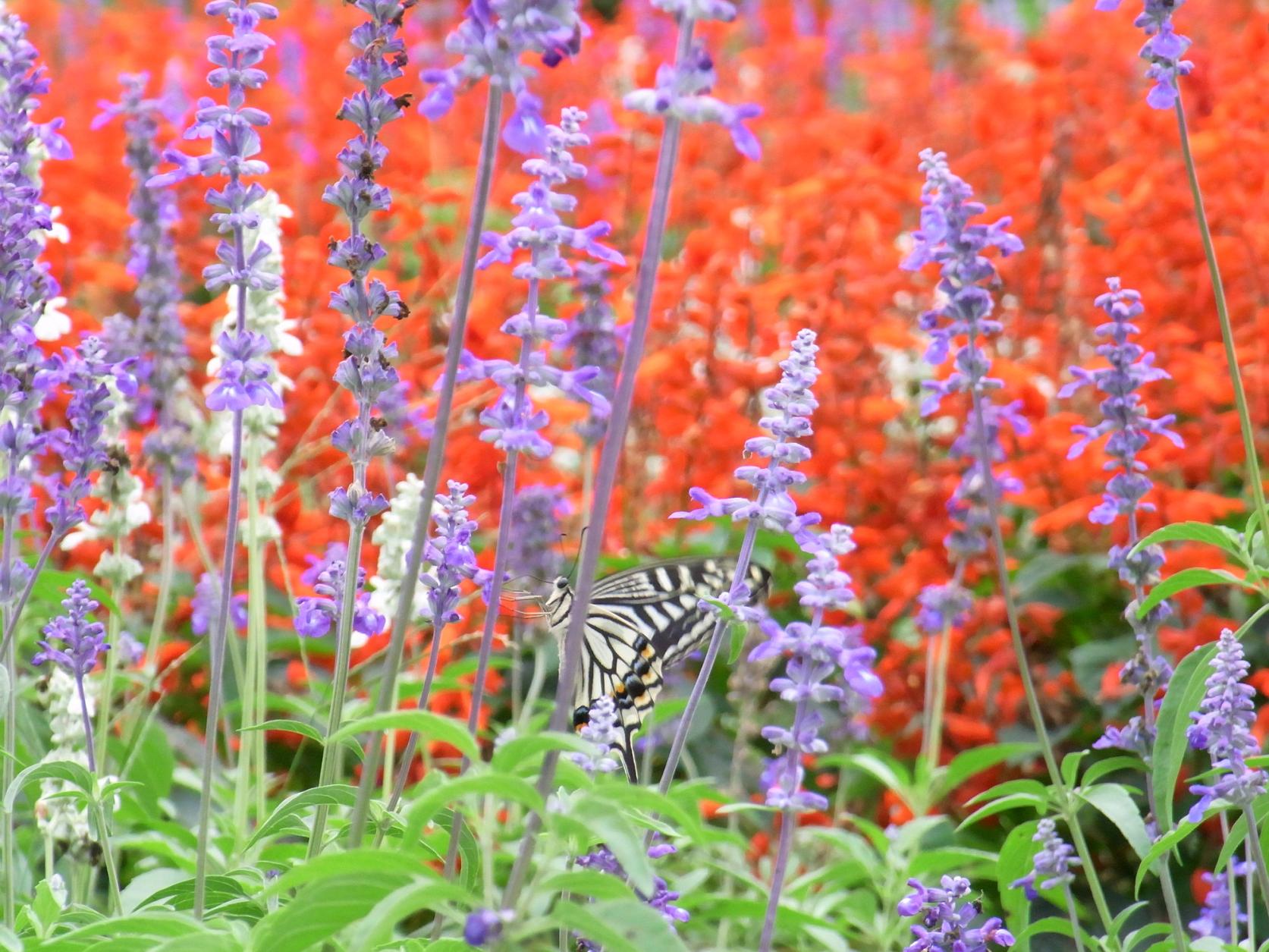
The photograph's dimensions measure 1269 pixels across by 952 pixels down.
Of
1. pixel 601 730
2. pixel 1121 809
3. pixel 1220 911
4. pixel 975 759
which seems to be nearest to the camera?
pixel 601 730

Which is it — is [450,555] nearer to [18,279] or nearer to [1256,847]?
[18,279]

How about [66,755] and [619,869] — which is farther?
[66,755]

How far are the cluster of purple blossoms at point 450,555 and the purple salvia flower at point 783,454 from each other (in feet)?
1.10

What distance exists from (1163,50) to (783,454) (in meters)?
0.88

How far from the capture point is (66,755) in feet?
8.75

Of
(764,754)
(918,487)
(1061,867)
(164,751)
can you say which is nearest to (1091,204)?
(918,487)

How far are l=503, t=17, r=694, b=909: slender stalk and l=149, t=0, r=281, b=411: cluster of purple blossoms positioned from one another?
0.62m

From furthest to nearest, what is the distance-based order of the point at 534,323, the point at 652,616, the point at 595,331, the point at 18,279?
the point at 595,331 → the point at 652,616 → the point at 18,279 → the point at 534,323

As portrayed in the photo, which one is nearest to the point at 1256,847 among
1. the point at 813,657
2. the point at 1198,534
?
the point at 1198,534

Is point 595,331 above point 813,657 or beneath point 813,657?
above

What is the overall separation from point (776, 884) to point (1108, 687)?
209cm

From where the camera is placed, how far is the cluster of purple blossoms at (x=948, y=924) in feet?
6.62

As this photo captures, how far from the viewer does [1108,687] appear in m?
3.73

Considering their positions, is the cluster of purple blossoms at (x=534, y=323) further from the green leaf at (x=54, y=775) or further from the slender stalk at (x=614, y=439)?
the green leaf at (x=54, y=775)
